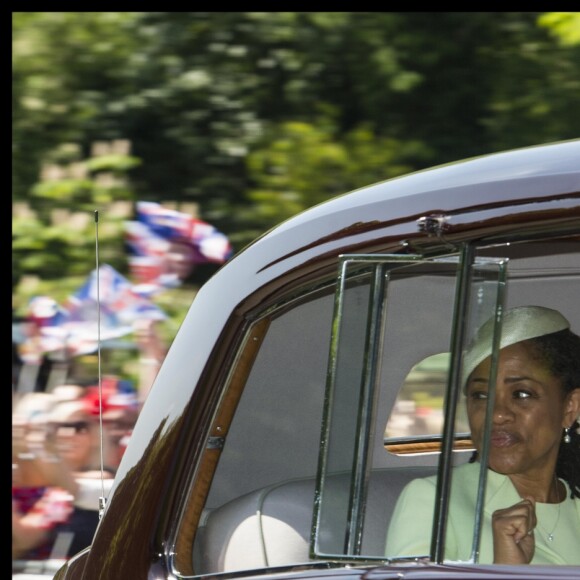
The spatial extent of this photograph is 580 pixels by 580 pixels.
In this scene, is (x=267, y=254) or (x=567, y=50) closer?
(x=267, y=254)

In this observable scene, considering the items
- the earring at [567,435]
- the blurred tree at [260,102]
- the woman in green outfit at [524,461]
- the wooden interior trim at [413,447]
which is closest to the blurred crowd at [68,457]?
the blurred tree at [260,102]

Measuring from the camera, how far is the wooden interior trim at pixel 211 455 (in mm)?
1713

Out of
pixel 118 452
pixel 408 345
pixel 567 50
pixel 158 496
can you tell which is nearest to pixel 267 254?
pixel 158 496

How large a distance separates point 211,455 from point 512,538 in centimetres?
45

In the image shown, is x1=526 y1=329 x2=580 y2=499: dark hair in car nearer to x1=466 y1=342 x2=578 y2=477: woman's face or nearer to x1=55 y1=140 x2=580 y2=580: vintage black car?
x1=466 y1=342 x2=578 y2=477: woman's face

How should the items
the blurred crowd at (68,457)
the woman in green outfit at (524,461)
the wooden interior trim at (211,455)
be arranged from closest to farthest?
1. the woman in green outfit at (524,461)
2. the wooden interior trim at (211,455)
3. the blurred crowd at (68,457)

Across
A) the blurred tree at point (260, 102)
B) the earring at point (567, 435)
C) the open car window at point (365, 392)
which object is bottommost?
the open car window at point (365, 392)

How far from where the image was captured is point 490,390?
1.44 meters

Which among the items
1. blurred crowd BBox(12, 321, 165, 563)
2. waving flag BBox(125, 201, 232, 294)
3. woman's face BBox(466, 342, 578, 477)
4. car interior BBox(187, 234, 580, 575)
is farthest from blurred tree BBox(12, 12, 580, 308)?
woman's face BBox(466, 342, 578, 477)

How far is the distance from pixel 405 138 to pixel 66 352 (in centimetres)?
228

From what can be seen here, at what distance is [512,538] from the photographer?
5.43 feet

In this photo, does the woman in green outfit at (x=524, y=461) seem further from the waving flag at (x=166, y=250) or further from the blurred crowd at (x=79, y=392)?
the waving flag at (x=166, y=250)

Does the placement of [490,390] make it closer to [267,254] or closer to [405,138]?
[267,254]

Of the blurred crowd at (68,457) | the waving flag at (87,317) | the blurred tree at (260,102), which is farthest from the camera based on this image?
the blurred tree at (260,102)
